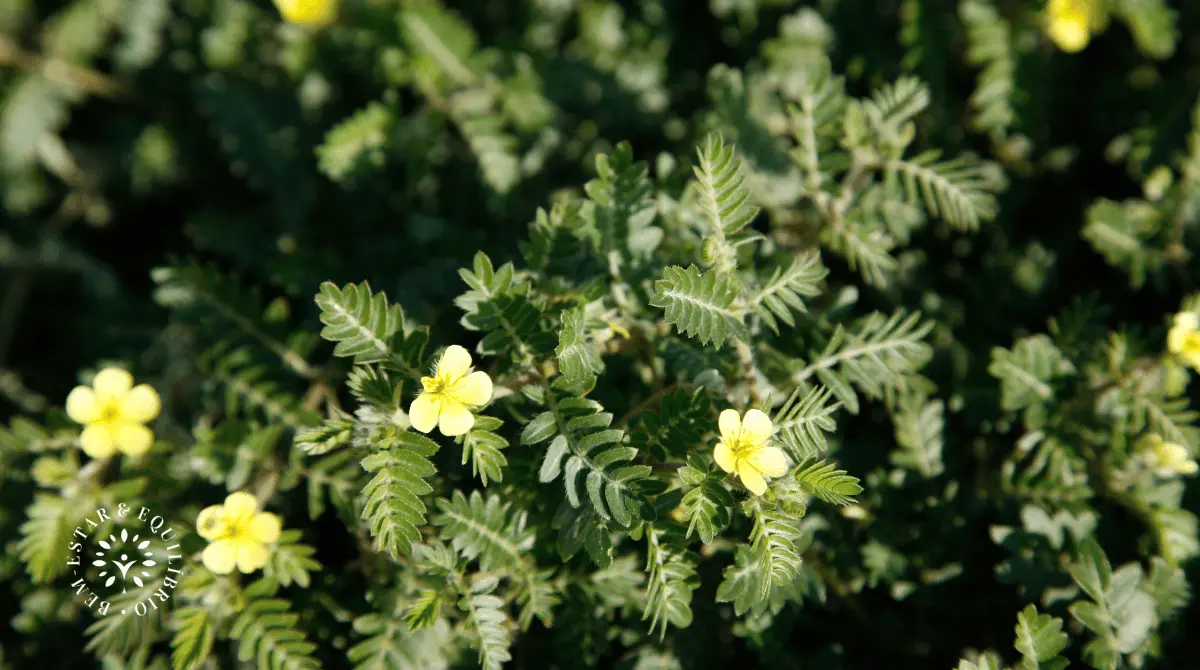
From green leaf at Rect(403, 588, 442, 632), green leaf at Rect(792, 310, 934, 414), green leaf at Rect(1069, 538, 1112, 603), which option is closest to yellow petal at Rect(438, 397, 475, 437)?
green leaf at Rect(403, 588, 442, 632)

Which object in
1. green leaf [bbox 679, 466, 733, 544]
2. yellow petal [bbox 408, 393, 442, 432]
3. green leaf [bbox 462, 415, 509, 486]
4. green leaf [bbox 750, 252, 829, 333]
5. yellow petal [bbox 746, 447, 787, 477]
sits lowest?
green leaf [bbox 679, 466, 733, 544]

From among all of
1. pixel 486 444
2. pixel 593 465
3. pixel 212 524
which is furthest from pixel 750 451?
pixel 212 524

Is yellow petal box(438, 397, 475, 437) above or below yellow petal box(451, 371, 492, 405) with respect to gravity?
below

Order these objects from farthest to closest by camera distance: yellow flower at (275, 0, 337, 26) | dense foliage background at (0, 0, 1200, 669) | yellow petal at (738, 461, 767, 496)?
yellow flower at (275, 0, 337, 26), dense foliage background at (0, 0, 1200, 669), yellow petal at (738, 461, 767, 496)

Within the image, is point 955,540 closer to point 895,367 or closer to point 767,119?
point 895,367

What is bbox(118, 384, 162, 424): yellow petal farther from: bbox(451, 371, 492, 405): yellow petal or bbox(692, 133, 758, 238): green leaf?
bbox(692, 133, 758, 238): green leaf

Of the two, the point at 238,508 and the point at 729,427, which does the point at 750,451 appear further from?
the point at 238,508

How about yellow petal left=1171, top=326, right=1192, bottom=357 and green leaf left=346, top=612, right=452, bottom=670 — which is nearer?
green leaf left=346, top=612, right=452, bottom=670
